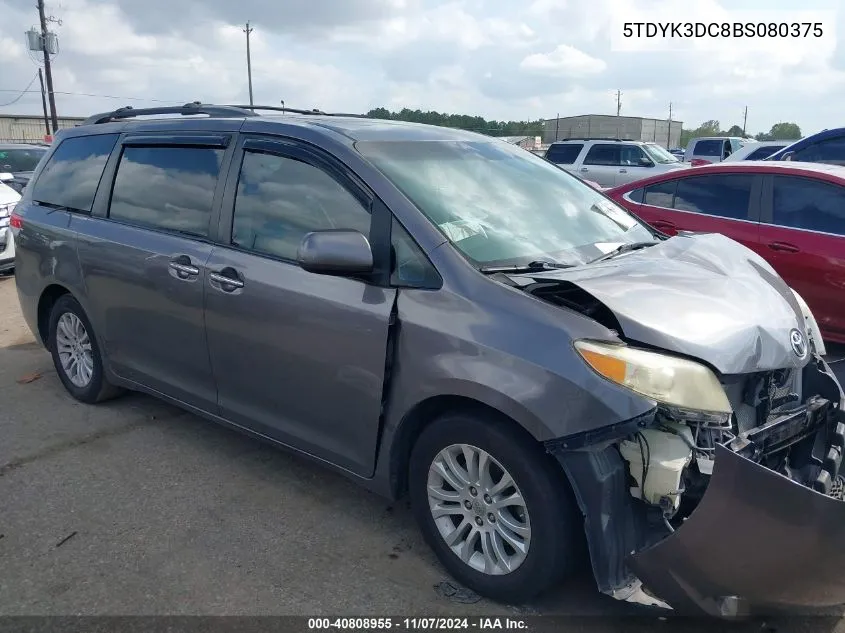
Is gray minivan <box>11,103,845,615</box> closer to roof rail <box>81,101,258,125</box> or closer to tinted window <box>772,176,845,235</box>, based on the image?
roof rail <box>81,101,258,125</box>

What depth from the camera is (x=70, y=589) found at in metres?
2.95

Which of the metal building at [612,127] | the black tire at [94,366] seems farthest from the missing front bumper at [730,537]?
the metal building at [612,127]

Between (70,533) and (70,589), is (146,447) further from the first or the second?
(70,589)

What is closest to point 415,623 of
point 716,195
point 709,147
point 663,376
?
point 663,376

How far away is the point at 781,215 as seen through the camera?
5.82 metres

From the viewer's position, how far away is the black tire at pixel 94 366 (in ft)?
15.3

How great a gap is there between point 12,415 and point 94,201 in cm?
154

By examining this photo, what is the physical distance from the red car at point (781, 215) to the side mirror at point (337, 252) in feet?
11.6

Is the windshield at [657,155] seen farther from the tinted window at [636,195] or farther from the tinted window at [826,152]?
the tinted window at [636,195]

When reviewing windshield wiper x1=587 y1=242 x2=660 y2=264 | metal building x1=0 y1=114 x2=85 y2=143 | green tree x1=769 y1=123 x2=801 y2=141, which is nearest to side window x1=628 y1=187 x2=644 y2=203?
windshield wiper x1=587 y1=242 x2=660 y2=264

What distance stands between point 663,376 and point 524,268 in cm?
77

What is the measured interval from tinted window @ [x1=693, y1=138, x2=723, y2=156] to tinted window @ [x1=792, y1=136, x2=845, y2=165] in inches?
480

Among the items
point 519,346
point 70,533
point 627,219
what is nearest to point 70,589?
point 70,533

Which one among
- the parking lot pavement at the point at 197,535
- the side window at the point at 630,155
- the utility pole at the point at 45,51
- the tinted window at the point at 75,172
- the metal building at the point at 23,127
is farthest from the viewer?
the metal building at the point at 23,127
